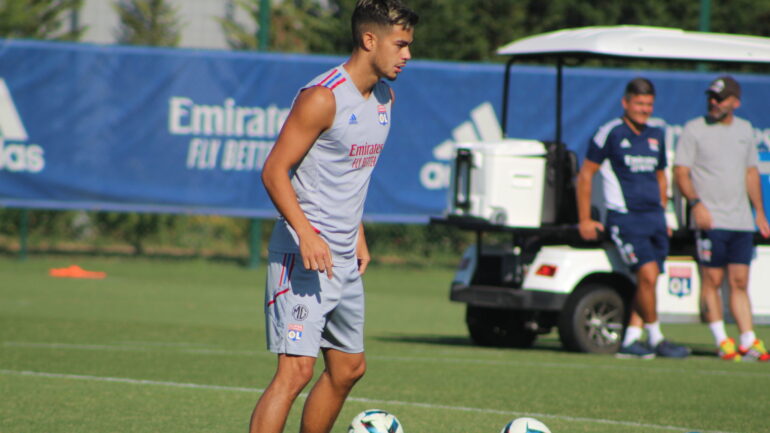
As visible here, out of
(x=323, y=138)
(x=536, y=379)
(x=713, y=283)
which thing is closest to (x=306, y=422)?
(x=323, y=138)

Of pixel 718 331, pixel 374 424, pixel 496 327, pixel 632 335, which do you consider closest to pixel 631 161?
pixel 632 335

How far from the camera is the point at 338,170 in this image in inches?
223

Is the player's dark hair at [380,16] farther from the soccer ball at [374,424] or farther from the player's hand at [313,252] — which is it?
the soccer ball at [374,424]

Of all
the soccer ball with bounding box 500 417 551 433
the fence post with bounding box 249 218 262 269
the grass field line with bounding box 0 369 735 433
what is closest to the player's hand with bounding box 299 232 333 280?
the soccer ball with bounding box 500 417 551 433

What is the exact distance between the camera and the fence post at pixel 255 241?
19.1 m

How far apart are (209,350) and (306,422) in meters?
5.03

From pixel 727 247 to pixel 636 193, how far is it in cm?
96

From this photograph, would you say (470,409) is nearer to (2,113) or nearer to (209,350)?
(209,350)

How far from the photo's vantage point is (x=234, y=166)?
60.6 feet

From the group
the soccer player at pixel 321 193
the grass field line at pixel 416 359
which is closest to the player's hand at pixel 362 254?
the soccer player at pixel 321 193

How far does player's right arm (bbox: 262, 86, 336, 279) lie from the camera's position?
17.9 feet

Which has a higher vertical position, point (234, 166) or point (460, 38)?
point (460, 38)

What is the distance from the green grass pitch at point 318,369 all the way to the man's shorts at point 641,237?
2.64 feet

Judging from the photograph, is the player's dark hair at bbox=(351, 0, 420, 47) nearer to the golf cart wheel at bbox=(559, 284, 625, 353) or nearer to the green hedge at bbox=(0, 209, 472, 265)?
the golf cart wheel at bbox=(559, 284, 625, 353)
